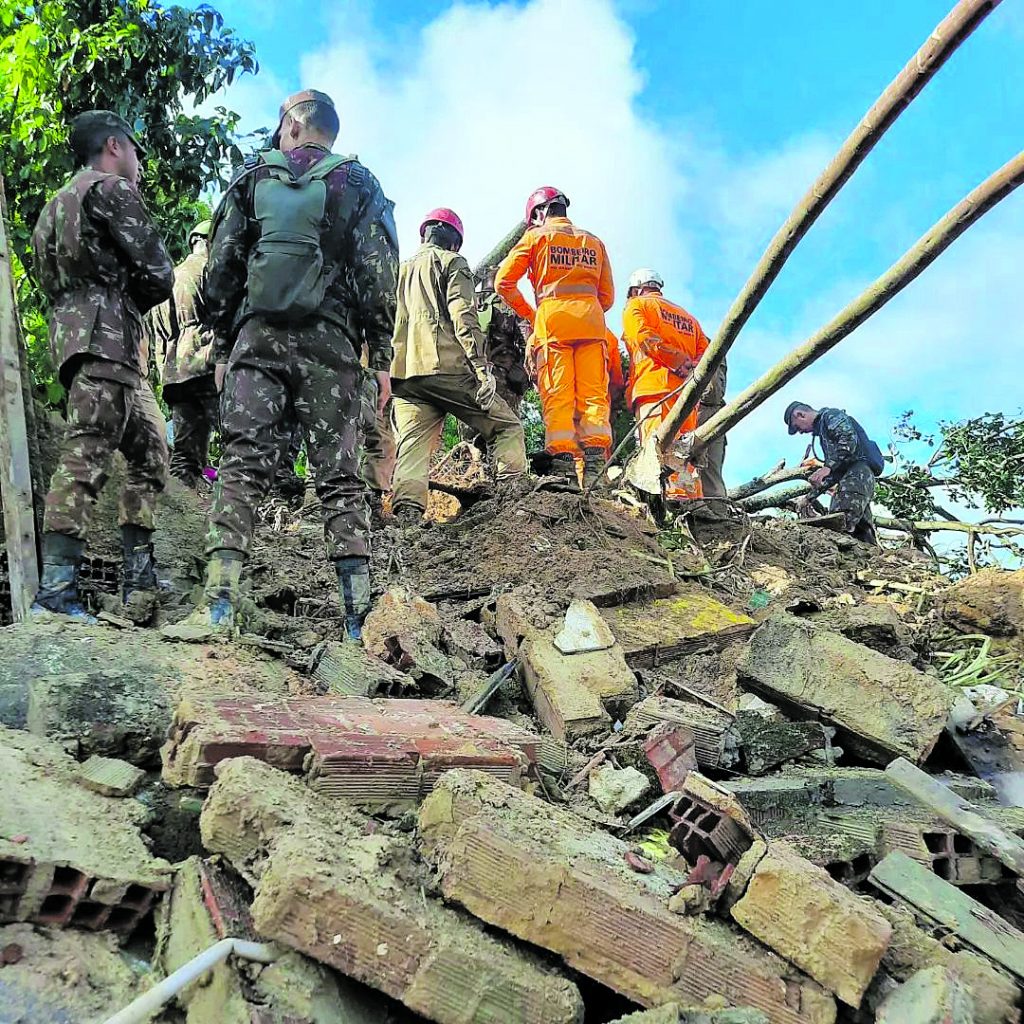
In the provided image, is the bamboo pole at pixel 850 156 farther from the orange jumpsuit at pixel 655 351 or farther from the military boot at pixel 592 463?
the orange jumpsuit at pixel 655 351

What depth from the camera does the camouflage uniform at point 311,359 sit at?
3.26 metres

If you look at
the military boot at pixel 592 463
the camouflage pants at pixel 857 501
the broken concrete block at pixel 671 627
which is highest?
the camouflage pants at pixel 857 501

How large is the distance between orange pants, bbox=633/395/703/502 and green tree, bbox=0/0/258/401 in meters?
4.55

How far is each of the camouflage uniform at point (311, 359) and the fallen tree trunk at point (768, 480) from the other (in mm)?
5205

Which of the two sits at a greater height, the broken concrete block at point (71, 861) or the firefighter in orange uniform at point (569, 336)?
the firefighter in orange uniform at point (569, 336)

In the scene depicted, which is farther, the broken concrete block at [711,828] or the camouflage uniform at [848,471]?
the camouflage uniform at [848,471]

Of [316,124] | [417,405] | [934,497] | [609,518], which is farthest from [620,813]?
[934,497]

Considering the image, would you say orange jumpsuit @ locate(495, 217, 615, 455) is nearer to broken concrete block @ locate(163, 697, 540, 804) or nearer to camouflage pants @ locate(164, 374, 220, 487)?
camouflage pants @ locate(164, 374, 220, 487)

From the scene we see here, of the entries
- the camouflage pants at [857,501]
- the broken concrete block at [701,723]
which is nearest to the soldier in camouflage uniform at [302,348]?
the broken concrete block at [701,723]

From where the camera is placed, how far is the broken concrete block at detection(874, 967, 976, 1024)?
1369mm

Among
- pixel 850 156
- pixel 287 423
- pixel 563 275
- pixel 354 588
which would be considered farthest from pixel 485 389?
pixel 850 156

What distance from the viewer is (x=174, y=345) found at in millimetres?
5188

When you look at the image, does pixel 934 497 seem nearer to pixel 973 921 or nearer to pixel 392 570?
pixel 392 570

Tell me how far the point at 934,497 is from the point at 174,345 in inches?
309
